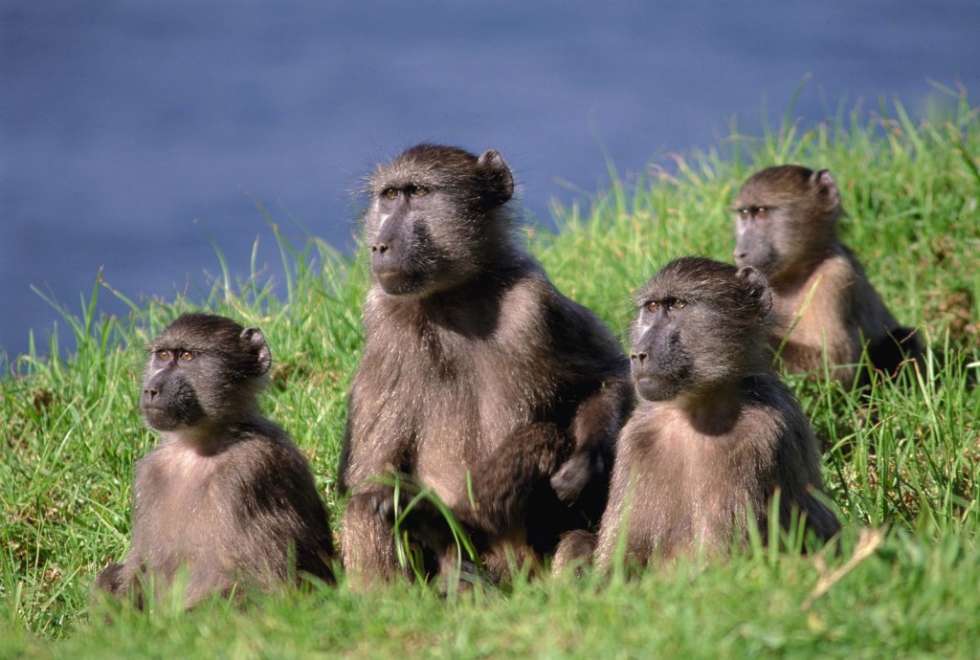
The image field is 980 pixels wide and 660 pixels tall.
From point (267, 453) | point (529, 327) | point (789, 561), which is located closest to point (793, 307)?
point (529, 327)

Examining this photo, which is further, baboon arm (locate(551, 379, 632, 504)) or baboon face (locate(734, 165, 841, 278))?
baboon face (locate(734, 165, 841, 278))

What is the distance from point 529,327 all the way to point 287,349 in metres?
2.69

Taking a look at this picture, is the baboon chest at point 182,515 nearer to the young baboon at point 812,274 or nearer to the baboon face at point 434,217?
the baboon face at point 434,217

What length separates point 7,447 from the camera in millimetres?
7598

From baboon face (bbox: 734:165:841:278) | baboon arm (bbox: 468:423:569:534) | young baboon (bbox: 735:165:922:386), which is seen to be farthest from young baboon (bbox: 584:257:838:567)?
baboon face (bbox: 734:165:841:278)

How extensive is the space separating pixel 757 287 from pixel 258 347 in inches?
77.0

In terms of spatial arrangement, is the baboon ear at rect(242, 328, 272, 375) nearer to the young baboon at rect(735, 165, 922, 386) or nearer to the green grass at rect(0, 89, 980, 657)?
the green grass at rect(0, 89, 980, 657)

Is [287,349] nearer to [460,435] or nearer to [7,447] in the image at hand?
[7,447]

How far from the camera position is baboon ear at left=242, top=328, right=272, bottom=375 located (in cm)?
614

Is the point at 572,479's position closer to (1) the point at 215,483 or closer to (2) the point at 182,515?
Answer: (1) the point at 215,483

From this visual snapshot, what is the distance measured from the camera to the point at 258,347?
6.18 m

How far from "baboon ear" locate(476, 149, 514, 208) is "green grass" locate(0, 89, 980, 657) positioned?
1577 millimetres

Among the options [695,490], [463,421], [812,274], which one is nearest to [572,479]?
[463,421]

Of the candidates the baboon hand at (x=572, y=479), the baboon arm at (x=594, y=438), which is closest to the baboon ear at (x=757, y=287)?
the baboon arm at (x=594, y=438)
